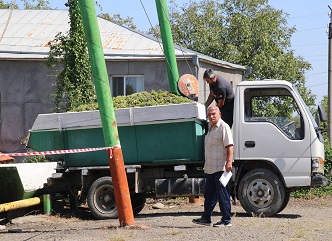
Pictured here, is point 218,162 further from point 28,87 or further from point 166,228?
point 28,87

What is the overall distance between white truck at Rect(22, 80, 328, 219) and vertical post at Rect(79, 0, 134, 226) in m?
2.24

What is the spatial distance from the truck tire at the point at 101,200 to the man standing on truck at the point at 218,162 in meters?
2.63

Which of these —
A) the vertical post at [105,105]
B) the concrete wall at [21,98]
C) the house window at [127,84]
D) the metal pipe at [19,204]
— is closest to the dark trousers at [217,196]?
the vertical post at [105,105]

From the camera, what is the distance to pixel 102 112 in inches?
495

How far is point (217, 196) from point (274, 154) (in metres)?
2.67

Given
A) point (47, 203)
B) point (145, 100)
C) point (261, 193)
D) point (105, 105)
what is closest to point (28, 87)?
point (47, 203)

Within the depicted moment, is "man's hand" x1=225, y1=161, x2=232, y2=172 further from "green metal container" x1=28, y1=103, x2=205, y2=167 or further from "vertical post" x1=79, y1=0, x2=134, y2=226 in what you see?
"green metal container" x1=28, y1=103, x2=205, y2=167

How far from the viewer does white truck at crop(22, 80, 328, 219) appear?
586 inches

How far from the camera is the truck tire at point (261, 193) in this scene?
15.1 m

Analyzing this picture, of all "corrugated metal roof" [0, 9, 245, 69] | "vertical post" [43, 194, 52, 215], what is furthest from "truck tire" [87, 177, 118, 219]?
"corrugated metal roof" [0, 9, 245, 69]

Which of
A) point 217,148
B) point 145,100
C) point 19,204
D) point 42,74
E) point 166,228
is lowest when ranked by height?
point 166,228

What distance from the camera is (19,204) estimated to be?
48.2ft

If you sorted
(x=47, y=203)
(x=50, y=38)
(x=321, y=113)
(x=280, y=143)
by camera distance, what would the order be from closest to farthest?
(x=321, y=113) < (x=280, y=143) < (x=47, y=203) < (x=50, y=38)

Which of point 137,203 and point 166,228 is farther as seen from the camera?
point 137,203
